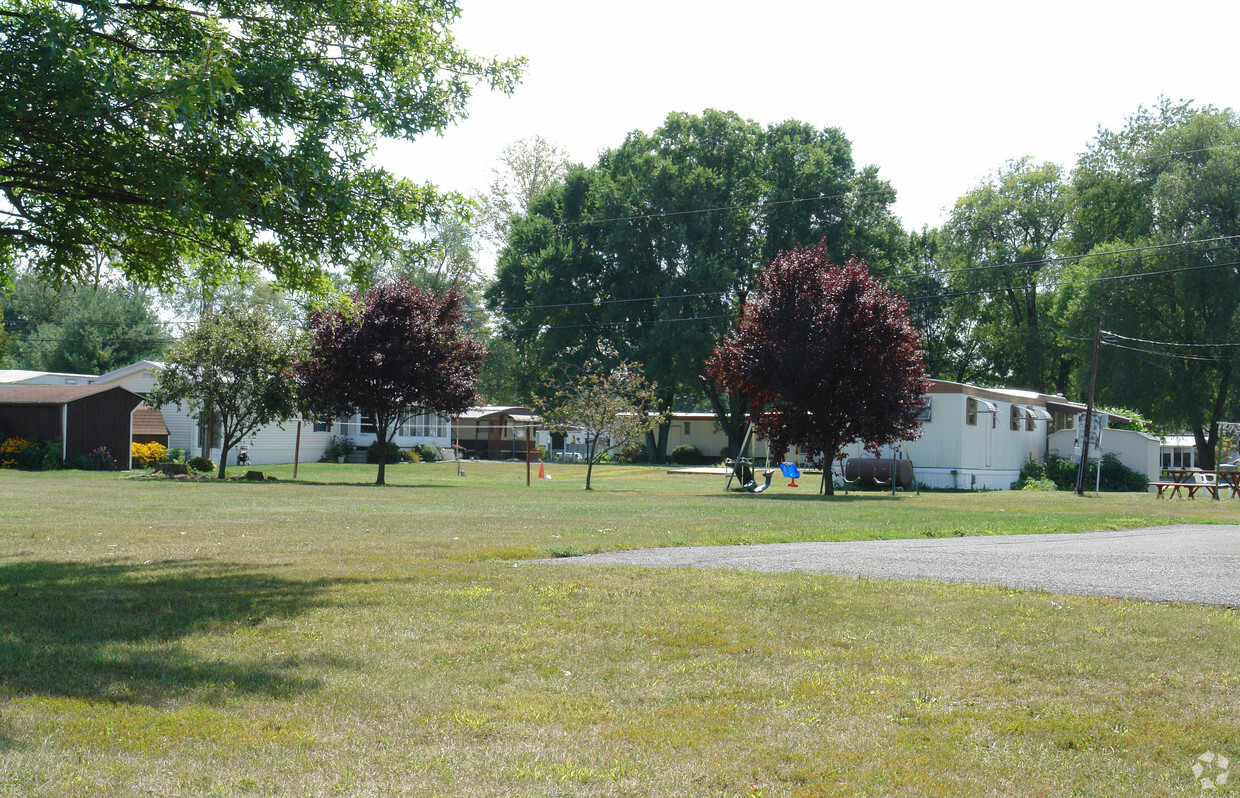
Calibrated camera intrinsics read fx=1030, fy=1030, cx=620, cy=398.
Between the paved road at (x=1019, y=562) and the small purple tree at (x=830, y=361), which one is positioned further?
the small purple tree at (x=830, y=361)

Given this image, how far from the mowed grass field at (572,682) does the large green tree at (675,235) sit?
41.0 meters

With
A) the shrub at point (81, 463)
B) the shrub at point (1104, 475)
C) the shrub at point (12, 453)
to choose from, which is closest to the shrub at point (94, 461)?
the shrub at point (81, 463)

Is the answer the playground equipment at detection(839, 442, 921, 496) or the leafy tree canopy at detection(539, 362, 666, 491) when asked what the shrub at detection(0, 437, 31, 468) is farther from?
the playground equipment at detection(839, 442, 921, 496)

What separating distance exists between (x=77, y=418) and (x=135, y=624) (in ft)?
114

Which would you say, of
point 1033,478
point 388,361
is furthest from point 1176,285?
point 388,361

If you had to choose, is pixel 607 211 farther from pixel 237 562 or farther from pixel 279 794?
pixel 279 794

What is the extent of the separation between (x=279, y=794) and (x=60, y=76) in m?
6.98

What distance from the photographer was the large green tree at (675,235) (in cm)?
5072

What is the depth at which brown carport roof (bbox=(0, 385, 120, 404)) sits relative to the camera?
37.5 m

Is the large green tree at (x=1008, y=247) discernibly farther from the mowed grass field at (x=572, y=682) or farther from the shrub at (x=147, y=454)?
Result: the mowed grass field at (x=572, y=682)

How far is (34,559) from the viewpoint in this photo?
404 inches

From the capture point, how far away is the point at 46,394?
38.7m

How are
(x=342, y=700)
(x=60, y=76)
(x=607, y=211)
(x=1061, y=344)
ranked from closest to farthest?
(x=342, y=700) → (x=60, y=76) → (x=607, y=211) → (x=1061, y=344)

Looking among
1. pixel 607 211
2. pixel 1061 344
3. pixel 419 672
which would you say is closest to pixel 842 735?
pixel 419 672
